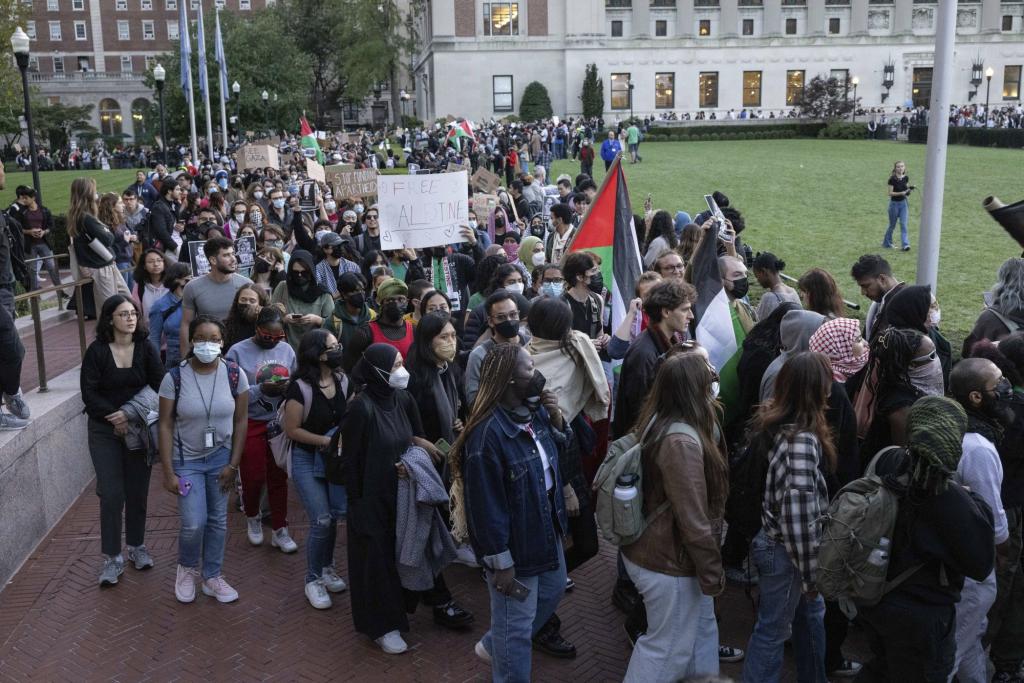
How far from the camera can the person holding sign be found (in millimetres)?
8234

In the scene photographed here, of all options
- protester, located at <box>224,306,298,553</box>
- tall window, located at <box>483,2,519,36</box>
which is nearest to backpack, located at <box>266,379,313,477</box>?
protester, located at <box>224,306,298,553</box>

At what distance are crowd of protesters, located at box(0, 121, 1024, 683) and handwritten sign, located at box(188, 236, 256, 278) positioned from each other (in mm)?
2594

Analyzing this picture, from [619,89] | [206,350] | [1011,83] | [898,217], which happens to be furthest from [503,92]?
[206,350]

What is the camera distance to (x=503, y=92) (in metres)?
74.6

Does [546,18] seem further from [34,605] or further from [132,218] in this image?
[34,605]

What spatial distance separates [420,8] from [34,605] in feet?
272

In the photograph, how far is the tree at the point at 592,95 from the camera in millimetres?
71562

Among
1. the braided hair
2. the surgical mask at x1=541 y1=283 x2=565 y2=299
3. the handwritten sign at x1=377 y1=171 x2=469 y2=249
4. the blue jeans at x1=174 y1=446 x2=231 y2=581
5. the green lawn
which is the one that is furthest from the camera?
the green lawn

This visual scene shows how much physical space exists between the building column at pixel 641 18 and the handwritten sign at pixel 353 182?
218 ft

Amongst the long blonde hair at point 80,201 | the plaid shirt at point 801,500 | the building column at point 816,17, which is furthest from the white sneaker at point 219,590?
the building column at point 816,17

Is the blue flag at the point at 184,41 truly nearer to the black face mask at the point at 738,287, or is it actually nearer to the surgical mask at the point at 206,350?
the black face mask at the point at 738,287

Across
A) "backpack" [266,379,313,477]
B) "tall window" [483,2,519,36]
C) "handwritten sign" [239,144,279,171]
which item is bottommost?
"backpack" [266,379,313,477]

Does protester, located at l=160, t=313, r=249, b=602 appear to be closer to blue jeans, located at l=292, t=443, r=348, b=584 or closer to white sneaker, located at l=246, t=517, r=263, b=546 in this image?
blue jeans, located at l=292, t=443, r=348, b=584

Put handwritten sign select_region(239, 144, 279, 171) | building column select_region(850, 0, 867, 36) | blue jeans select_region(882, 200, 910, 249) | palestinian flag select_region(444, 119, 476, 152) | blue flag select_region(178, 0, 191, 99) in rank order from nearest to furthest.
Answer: blue jeans select_region(882, 200, 910, 249)
handwritten sign select_region(239, 144, 279, 171)
palestinian flag select_region(444, 119, 476, 152)
blue flag select_region(178, 0, 191, 99)
building column select_region(850, 0, 867, 36)
